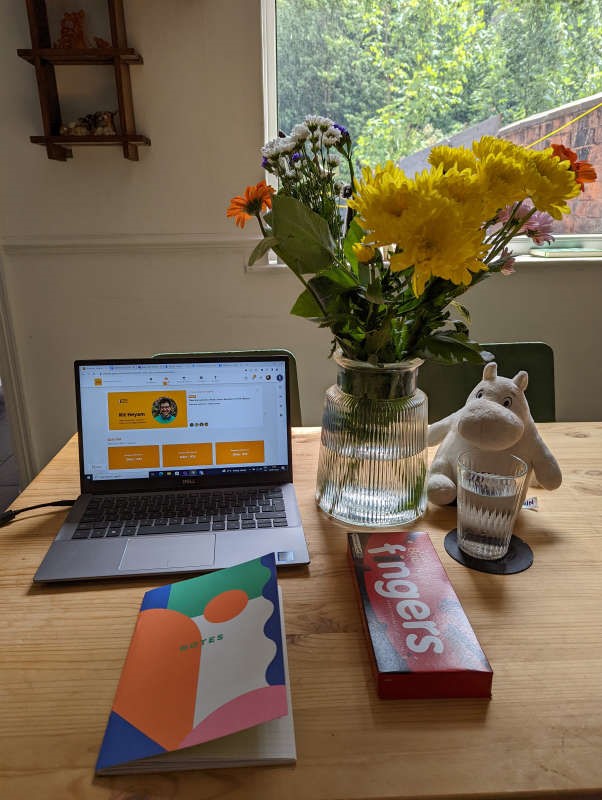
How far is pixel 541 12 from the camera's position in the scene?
6.88 ft

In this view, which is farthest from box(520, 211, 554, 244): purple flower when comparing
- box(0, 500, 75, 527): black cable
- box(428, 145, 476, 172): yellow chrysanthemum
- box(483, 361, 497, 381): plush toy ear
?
box(0, 500, 75, 527): black cable

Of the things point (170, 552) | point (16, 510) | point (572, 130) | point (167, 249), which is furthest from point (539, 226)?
point (572, 130)

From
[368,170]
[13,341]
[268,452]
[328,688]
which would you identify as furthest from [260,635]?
[13,341]

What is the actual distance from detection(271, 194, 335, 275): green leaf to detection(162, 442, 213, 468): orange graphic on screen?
0.36m

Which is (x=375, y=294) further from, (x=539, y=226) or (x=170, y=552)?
(x=170, y=552)

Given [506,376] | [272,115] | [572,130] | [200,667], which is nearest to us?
[200,667]

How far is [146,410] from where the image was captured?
0.91 metres

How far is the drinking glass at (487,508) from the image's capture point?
2.44 ft

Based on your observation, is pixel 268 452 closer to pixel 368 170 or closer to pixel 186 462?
pixel 186 462

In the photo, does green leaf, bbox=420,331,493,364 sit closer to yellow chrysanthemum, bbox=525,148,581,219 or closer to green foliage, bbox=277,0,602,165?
yellow chrysanthemum, bbox=525,148,581,219

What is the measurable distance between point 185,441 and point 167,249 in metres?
1.38

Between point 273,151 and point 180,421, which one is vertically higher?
point 273,151

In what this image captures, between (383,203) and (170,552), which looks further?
(170,552)

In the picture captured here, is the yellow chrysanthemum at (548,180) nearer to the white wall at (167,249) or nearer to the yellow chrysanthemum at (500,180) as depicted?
the yellow chrysanthemum at (500,180)
